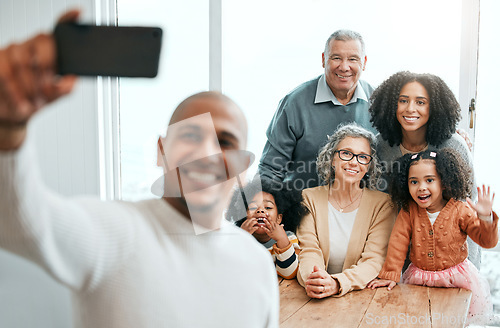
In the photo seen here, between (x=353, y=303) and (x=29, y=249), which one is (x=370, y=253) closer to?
(x=353, y=303)

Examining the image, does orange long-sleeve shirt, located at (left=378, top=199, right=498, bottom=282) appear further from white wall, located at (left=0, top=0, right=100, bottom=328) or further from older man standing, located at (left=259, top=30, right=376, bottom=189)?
white wall, located at (left=0, top=0, right=100, bottom=328)

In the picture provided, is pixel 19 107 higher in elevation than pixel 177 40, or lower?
lower

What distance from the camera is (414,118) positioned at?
110 centimetres

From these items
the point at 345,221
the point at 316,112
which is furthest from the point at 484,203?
the point at 316,112

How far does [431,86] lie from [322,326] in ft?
1.90

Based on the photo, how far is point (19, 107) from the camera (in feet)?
0.63

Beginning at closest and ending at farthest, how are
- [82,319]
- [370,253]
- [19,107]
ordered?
1. [19,107]
2. [82,319]
3. [370,253]

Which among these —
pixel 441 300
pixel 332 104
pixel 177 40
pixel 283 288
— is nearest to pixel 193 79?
pixel 177 40

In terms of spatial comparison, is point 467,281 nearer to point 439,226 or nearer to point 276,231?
point 439,226

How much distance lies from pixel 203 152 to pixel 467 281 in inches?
37.0

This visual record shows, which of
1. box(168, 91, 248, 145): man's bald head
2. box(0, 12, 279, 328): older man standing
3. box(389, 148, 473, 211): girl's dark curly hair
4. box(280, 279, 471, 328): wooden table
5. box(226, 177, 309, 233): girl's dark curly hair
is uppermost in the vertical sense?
box(168, 91, 248, 145): man's bald head

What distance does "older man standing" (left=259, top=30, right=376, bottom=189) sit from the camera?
115cm

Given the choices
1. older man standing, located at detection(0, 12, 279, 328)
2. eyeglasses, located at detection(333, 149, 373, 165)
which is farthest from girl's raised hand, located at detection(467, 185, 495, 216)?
older man standing, located at detection(0, 12, 279, 328)

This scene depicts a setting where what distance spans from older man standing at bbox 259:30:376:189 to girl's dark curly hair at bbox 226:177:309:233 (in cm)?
3
